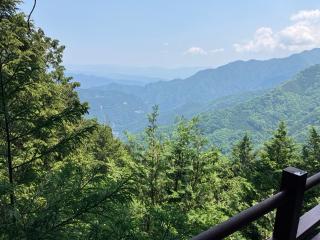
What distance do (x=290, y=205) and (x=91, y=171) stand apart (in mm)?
3782

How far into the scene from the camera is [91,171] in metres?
5.71

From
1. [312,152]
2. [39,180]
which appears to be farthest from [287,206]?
[312,152]

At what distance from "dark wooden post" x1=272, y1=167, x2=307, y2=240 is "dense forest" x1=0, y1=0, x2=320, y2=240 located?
235 cm

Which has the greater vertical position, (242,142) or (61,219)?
(61,219)

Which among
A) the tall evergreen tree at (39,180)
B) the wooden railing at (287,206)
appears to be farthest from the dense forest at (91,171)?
the wooden railing at (287,206)

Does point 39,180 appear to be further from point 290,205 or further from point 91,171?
point 290,205

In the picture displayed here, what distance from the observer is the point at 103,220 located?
5.56m

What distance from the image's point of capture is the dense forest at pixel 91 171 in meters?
5.20

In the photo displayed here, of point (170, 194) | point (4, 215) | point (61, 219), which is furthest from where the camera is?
point (170, 194)

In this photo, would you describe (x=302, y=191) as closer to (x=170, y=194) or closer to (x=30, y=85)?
(x=30, y=85)

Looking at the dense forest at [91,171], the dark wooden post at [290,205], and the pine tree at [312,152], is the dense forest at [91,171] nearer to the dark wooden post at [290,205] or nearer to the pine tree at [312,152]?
the pine tree at [312,152]

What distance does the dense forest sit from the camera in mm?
5195

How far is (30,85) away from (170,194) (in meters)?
9.69

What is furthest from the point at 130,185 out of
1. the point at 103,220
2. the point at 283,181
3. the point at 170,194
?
the point at 170,194
